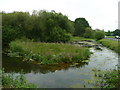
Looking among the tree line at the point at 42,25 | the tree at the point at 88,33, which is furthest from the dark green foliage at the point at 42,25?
the tree at the point at 88,33

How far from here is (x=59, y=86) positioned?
857 cm

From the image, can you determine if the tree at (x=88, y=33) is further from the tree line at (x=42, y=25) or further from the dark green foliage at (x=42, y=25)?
the dark green foliage at (x=42, y=25)

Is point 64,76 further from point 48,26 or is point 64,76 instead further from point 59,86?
point 48,26

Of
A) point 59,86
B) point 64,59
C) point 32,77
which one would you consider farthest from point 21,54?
point 59,86

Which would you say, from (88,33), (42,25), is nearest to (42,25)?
(42,25)

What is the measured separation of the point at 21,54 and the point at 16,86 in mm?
11185

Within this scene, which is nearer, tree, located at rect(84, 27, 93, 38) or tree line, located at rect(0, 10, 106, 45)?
tree line, located at rect(0, 10, 106, 45)

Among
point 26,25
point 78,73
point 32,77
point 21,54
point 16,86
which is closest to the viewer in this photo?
point 16,86

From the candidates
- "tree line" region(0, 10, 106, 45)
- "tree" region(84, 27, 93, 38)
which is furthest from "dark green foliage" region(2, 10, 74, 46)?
"tree" region(84, 27, 93, 38)

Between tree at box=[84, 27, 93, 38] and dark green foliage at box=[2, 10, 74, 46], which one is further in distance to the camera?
tree at box=[84, 27, 93, 38]

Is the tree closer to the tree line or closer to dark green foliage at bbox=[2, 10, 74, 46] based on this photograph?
the tree line

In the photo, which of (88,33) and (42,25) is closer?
(42,25)

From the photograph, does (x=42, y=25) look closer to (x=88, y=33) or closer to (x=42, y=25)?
(x=42, y=25)

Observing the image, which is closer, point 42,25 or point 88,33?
point 42,25
